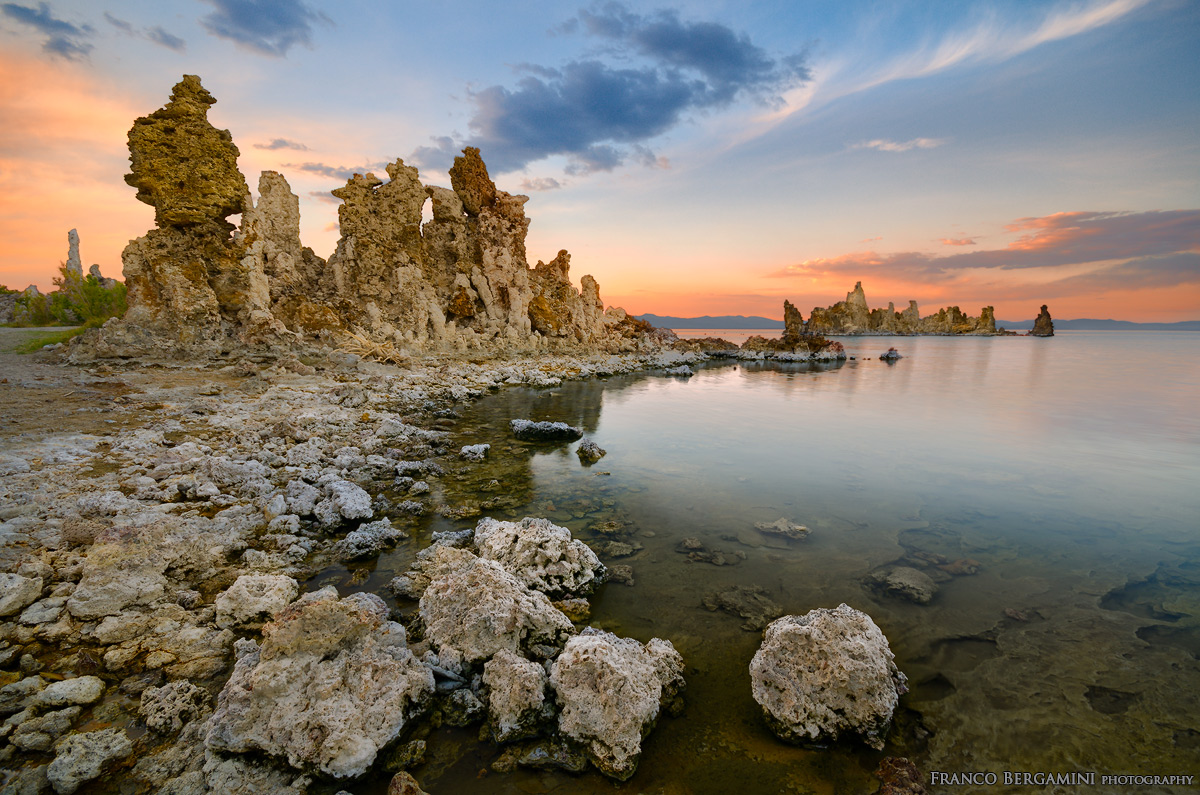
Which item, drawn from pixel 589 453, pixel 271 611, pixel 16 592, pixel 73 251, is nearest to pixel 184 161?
pixel 589 453

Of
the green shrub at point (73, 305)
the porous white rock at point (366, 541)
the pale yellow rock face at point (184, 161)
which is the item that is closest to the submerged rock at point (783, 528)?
the porous white rock at point (366, 541)

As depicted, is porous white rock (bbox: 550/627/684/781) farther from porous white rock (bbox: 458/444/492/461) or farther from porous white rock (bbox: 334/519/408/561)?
porous white rock (bbox: 458/444/492/461)

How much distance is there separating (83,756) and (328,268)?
3000 centimetres

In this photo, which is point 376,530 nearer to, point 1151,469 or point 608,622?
point 608,622

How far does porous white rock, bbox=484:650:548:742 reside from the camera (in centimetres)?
335

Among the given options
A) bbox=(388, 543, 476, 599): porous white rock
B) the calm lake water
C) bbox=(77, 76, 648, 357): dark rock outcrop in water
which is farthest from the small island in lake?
bbox=(388, 543, 476, 599): porous white rock

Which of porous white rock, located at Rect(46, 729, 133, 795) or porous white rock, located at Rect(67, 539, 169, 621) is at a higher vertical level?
porous white rock, located at Rect(67, 539, 169, 621)

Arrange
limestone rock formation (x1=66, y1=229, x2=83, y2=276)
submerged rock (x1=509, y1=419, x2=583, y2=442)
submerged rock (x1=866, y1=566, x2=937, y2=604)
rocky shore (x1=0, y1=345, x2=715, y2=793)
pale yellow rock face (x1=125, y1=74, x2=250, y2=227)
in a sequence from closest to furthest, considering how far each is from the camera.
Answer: rocky shore (x1=0, y1=345, x2=715, y2=793) < submerged rock (x1=866, y1=566, x2=937, y2=604) < submerged rock (x1=509, y1=419, x2=583, y2=442) < pale yellow rock face (x1=125, y1=74, x2=250, y2=227) < limestone rock formation (x1=66, y1=229, x2=83, y2=276)

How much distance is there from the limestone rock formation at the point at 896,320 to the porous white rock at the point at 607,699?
148068 mm

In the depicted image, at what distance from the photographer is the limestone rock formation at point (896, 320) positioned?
451 feet

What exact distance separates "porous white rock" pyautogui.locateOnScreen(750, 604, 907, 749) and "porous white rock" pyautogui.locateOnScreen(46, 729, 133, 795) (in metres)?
4.47

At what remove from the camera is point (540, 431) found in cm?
1284

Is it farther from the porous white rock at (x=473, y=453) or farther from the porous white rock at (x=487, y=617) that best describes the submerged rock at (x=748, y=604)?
the porous white rock at (x=473, y=453)

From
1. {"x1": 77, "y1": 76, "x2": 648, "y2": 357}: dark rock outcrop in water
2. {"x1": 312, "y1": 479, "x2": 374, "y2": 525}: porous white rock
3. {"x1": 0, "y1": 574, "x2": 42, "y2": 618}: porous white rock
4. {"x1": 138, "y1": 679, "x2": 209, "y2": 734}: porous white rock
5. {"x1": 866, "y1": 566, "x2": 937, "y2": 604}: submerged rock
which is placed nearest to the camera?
{"x1": 138, "y1": 679, "x2": 209, "y2": 734}: porous white rock
